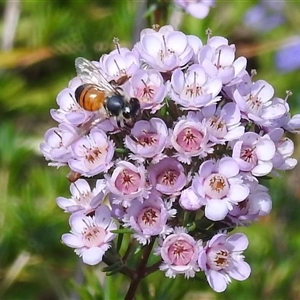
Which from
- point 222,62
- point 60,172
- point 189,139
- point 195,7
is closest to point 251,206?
point 189,139

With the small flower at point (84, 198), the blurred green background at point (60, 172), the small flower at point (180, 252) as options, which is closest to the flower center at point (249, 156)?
the small flower at point (180, 252)

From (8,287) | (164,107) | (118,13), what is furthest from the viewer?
(118,13)

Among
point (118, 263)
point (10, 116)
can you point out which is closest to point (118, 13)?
point (10, 116)

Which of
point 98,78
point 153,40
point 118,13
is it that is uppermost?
point 118,13

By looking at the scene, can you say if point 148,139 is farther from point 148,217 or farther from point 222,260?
point 222,260

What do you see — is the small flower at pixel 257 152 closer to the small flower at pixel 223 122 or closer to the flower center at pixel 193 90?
the small flower at pixel 223 122

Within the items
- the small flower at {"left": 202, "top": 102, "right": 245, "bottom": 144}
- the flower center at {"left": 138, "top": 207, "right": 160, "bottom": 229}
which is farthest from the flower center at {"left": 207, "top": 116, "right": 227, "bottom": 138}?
the flower center at {"left": 138, "top": 207, "right": 160, "bottom": 229}

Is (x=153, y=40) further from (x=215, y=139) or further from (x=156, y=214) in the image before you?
(x=156, y=214)
